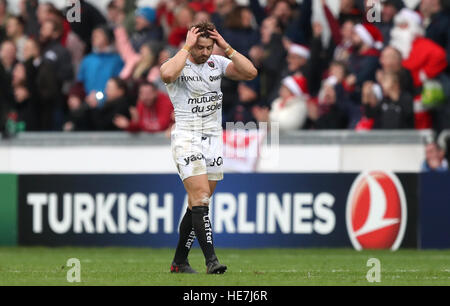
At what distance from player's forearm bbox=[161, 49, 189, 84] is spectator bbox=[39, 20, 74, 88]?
8791 millimetres

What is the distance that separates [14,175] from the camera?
17.5 metres

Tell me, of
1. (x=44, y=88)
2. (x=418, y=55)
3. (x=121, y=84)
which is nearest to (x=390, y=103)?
(x=418, y=55)

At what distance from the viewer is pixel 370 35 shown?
706 inches

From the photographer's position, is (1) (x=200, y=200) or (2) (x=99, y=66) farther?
(2) (x=99, y=66)

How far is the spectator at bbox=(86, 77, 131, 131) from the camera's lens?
18188 millimetres

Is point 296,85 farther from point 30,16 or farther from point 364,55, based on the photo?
point 30,16

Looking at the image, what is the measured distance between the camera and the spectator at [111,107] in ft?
59.7

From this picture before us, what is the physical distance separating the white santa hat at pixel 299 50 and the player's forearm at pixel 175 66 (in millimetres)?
7491

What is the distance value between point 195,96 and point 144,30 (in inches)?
342

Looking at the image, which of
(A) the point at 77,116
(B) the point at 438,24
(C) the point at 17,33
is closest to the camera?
(B) the point at 438,24

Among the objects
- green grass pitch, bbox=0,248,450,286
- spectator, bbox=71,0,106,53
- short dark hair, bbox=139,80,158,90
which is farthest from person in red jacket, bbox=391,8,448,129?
spectator, bbox=71,0,106,53

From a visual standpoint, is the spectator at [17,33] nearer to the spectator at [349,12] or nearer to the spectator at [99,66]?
the spectator at [99,66]
